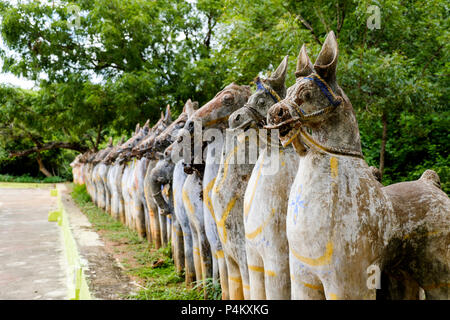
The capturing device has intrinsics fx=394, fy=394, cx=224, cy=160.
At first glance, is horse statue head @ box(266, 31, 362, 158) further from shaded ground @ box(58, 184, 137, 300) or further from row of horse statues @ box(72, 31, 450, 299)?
shaded ground @ box(58, 184, 137, 300)

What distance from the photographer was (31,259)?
8.14m

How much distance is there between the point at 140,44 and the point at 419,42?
33.5 feet

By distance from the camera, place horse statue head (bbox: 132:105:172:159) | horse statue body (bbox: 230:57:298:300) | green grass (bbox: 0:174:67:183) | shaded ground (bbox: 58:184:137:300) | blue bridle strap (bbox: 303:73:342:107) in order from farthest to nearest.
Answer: green grass (bbox: 0:174:67:183) → horse statue head (bbox: 132:105:172:159) → shaded ground (bbox: 58:184:137:300) → horse statue body (bbox: 230:57:298:300) → blue bridle strap (bbox: 303:73:342:107)

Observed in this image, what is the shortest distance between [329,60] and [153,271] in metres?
4.98

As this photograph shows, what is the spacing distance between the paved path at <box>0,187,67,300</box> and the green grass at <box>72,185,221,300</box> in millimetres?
1156

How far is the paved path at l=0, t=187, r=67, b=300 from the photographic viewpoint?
6.17 m

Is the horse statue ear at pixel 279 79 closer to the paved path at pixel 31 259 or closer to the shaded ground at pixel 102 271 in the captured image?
the shaded ground at pixel 102 271

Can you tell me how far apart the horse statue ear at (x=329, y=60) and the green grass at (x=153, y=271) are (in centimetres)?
300

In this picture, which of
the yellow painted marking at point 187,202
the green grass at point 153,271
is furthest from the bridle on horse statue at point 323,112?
the green grass at point 153,271

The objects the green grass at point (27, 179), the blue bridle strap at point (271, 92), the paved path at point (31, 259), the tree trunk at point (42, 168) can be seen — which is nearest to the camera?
the blue bridle strap at point (271, 92)

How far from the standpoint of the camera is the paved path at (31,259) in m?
6.17

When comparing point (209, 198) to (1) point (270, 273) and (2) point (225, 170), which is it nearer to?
(2) point (225, 170)

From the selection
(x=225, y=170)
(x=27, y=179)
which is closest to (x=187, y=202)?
(x=225, y=170)

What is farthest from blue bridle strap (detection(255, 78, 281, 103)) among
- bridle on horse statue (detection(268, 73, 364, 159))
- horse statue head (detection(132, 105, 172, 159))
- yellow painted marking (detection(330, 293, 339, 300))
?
horse statue head (detection(132, 105, 172, 159))
